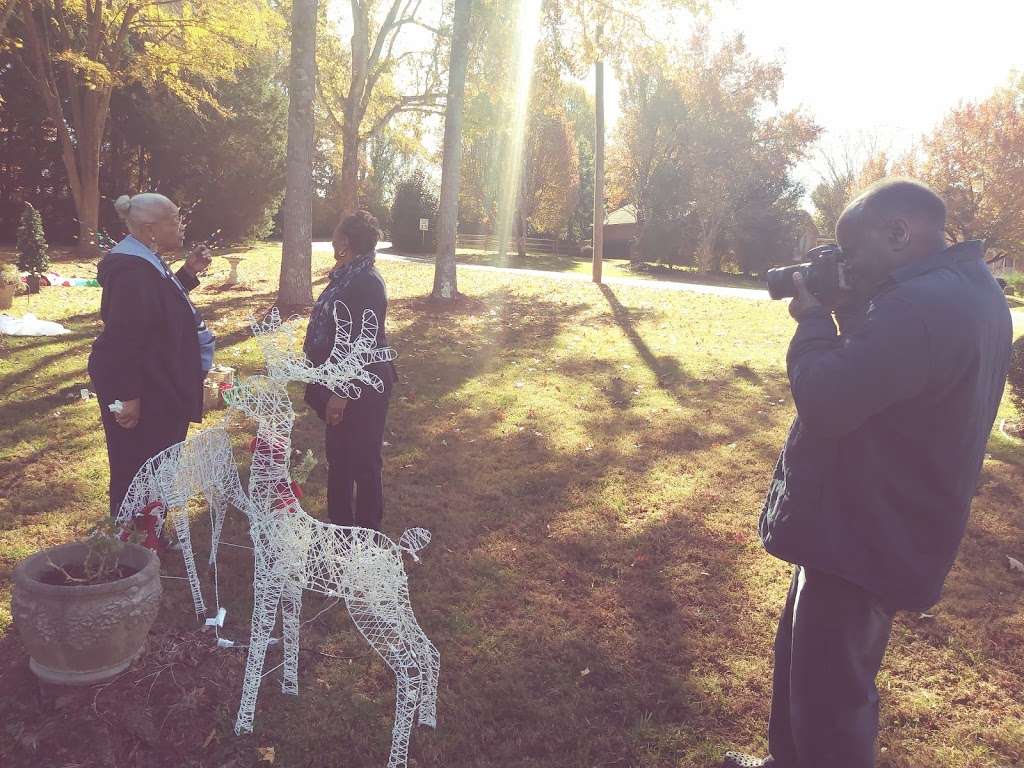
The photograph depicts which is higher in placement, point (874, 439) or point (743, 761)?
point (874, 439)

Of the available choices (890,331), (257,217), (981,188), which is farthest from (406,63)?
(981,188)

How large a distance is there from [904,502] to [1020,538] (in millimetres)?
4142

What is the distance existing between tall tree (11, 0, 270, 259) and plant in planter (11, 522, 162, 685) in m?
15.1

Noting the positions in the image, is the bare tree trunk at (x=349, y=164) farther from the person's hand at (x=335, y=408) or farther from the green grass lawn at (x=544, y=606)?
the person's hand at (x=335, y=408)

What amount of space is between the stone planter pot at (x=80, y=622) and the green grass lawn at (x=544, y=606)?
241 millimetres

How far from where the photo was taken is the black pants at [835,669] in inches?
85.9

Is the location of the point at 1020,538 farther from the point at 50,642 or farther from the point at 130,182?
the point at 130,182

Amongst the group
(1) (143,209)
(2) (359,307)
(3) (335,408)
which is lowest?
(3) (335,408)

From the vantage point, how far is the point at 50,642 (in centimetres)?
269

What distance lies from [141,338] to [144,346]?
63 millimetres

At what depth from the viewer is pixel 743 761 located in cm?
287

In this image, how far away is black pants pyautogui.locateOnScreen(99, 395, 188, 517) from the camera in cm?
362

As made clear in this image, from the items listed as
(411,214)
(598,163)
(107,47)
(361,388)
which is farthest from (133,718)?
(411,214)

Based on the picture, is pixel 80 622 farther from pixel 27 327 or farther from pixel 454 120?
pixel 454 120
